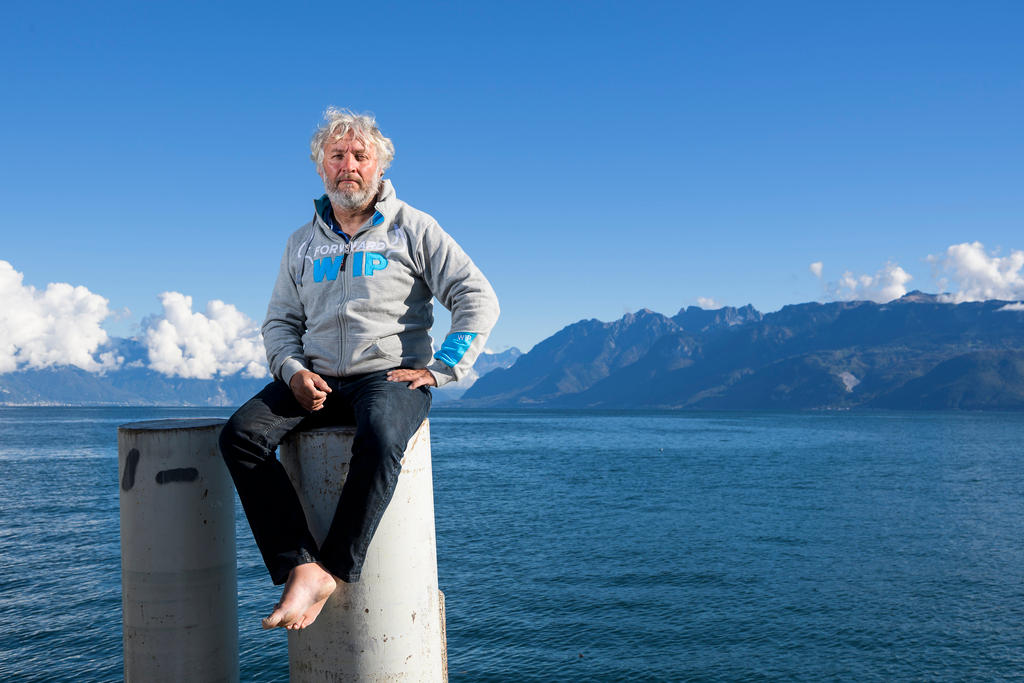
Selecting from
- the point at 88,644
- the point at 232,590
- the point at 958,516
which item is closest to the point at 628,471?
the point at 958,516

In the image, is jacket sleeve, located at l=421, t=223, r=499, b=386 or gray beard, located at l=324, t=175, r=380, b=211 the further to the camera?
gray beard, located at l=324, t=175, r=380, b=211

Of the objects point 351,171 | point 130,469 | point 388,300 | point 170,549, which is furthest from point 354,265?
point 170,549

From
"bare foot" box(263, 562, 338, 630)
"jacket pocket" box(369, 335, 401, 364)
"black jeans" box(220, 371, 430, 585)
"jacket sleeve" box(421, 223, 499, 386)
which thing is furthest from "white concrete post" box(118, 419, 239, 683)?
"jacket sleeve" box(421, 223, 499, 386)

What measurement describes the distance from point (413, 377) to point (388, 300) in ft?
1.66

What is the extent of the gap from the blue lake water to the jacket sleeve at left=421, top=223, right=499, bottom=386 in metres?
16.1

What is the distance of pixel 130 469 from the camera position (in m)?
4.23

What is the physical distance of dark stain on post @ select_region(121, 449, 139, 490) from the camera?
167 inches

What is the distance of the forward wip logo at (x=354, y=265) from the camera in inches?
168

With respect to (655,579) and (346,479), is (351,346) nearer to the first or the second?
(346,479)

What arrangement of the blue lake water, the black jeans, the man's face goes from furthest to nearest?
the blue lake water → the man's face → the black jeans

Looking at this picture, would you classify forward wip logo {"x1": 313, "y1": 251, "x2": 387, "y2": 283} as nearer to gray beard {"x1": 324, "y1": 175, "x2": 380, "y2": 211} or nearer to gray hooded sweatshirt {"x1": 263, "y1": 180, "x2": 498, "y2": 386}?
gray hooded sweatshirt {"x1": 263, "y1": 180, "x2": 498, "y2": 386}

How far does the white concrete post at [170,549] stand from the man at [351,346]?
0.47m

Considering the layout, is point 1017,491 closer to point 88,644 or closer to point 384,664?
point 88,644

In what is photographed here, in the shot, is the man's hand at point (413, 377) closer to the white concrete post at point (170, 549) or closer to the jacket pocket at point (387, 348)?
the jacket pocket at point (387, 348)
